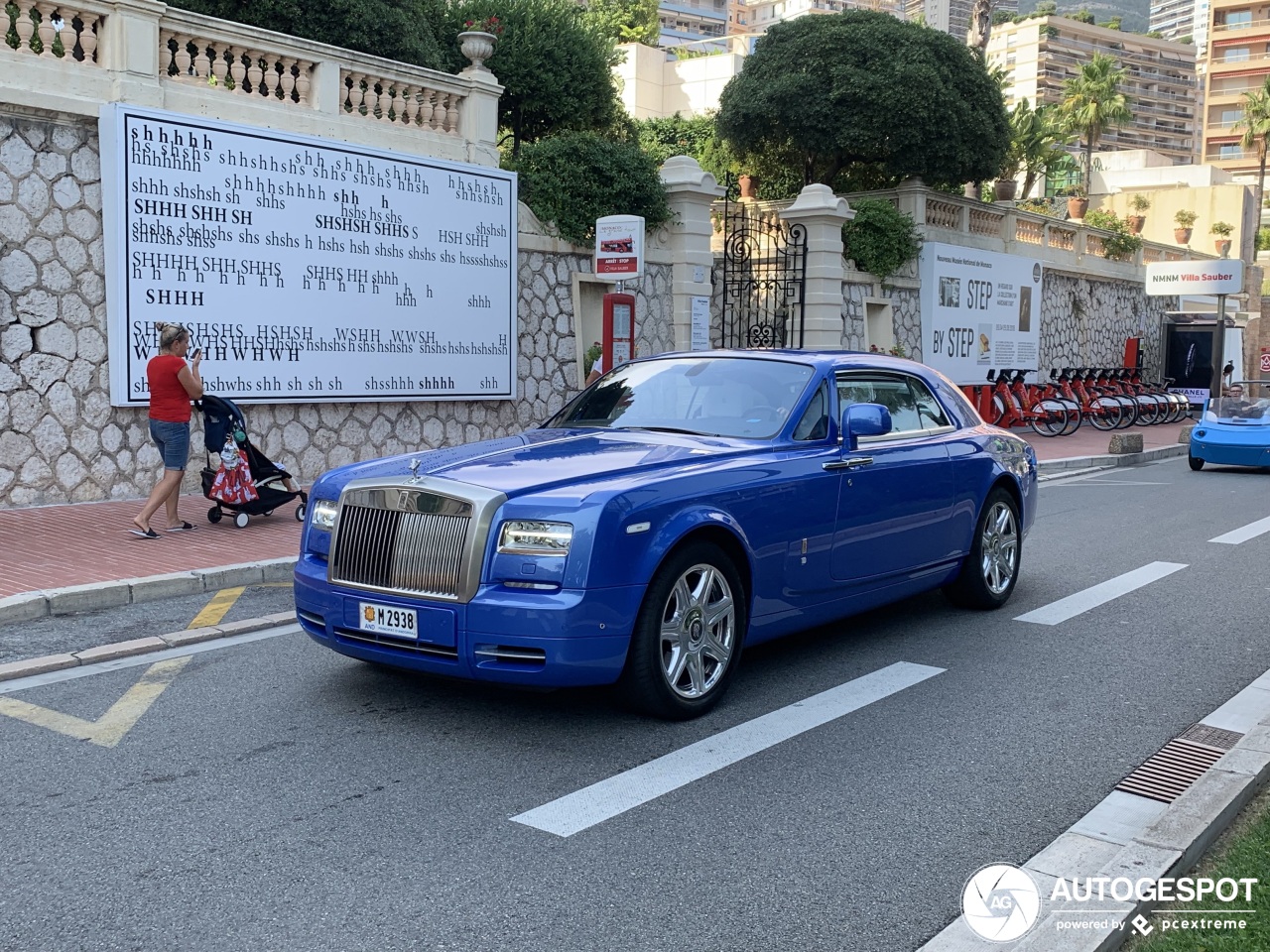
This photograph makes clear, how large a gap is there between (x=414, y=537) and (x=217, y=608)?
3305mm

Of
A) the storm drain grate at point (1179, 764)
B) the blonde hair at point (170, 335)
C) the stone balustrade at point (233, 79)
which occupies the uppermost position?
the stone balustrade at point (233, 79)

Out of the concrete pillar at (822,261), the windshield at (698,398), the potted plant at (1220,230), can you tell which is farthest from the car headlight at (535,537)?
the potted plant at (1220,230)

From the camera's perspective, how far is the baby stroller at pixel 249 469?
424 inches

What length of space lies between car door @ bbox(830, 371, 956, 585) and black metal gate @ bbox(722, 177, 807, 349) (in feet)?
43.1

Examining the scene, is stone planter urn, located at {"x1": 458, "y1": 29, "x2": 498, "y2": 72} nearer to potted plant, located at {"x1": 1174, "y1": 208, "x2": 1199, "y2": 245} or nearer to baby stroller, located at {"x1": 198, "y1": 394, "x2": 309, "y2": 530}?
baby stroller, located at {"x1": 198, "y1": 394, "x2": 309, "y2": 530}

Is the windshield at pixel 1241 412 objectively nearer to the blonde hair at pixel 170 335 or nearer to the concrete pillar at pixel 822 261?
the concrete pillar at pixel 822 261

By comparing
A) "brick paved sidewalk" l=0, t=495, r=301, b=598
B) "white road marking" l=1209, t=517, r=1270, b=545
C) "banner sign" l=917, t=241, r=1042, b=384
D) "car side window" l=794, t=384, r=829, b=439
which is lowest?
"white road marking" l=1209, t=517, r=1270, b=545

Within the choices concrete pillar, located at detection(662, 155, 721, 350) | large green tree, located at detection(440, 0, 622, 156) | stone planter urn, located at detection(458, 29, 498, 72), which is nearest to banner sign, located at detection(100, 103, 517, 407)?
stone planter urn, located at detection(458, 29, 498, 72)

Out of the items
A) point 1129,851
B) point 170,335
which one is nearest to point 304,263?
point 170,335

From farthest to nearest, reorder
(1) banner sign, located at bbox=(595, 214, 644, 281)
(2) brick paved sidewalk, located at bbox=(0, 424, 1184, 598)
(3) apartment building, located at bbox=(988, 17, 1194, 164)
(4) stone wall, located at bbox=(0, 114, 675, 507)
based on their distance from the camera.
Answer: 1. (3) apartment building, located at bbox=(988, 17, 1194, 164)
2. (1) banner sign, located at bbox=(595, 214, 644, 281)
3. (4) stone wall, located at bbox=(0, 114, 675, 507)
4. (2) brick paved sidewalk, located at bbox=(0, 424, 1184, 598)

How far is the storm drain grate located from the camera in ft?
15.4

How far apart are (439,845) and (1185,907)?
2312 mm

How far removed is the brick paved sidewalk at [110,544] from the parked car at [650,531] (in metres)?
3.55

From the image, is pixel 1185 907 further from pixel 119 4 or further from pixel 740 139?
pixel 740 139
